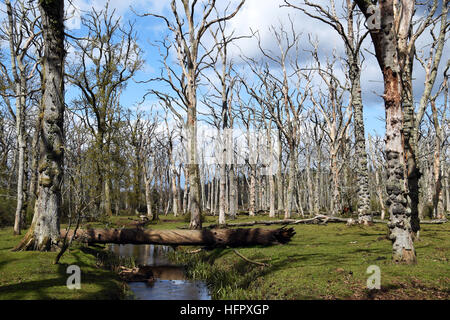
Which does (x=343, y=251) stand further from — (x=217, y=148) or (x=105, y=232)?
(x=217, y=148)

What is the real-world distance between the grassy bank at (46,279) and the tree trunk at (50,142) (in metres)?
0.79

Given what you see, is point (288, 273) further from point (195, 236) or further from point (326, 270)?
point (195, 236)

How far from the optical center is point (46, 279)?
7352 millimetres

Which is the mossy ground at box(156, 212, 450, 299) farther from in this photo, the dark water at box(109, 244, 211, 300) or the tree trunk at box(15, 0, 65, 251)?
the tree trunk at box(15, 0, 65, 251)

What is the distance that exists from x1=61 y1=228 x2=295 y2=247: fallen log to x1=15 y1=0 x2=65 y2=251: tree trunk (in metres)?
2.70

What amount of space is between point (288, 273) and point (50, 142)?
26.6ft

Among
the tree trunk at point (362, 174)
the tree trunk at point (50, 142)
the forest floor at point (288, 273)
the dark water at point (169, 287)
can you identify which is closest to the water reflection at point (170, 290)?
the dark water at point (169, 287)

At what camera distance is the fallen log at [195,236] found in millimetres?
12430

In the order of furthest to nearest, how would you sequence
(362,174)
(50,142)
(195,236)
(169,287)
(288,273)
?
(362,174), (195,236), (50,142), (169,287), (288,273)

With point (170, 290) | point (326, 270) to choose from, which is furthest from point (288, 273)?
point (170, 290)

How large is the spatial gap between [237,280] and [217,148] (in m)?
42.3

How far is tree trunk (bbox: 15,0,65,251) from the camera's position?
32.2 ft

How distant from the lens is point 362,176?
1681cm

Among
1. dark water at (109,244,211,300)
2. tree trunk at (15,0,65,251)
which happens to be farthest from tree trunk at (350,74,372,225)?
tree trunk at (15,0,65,251)
